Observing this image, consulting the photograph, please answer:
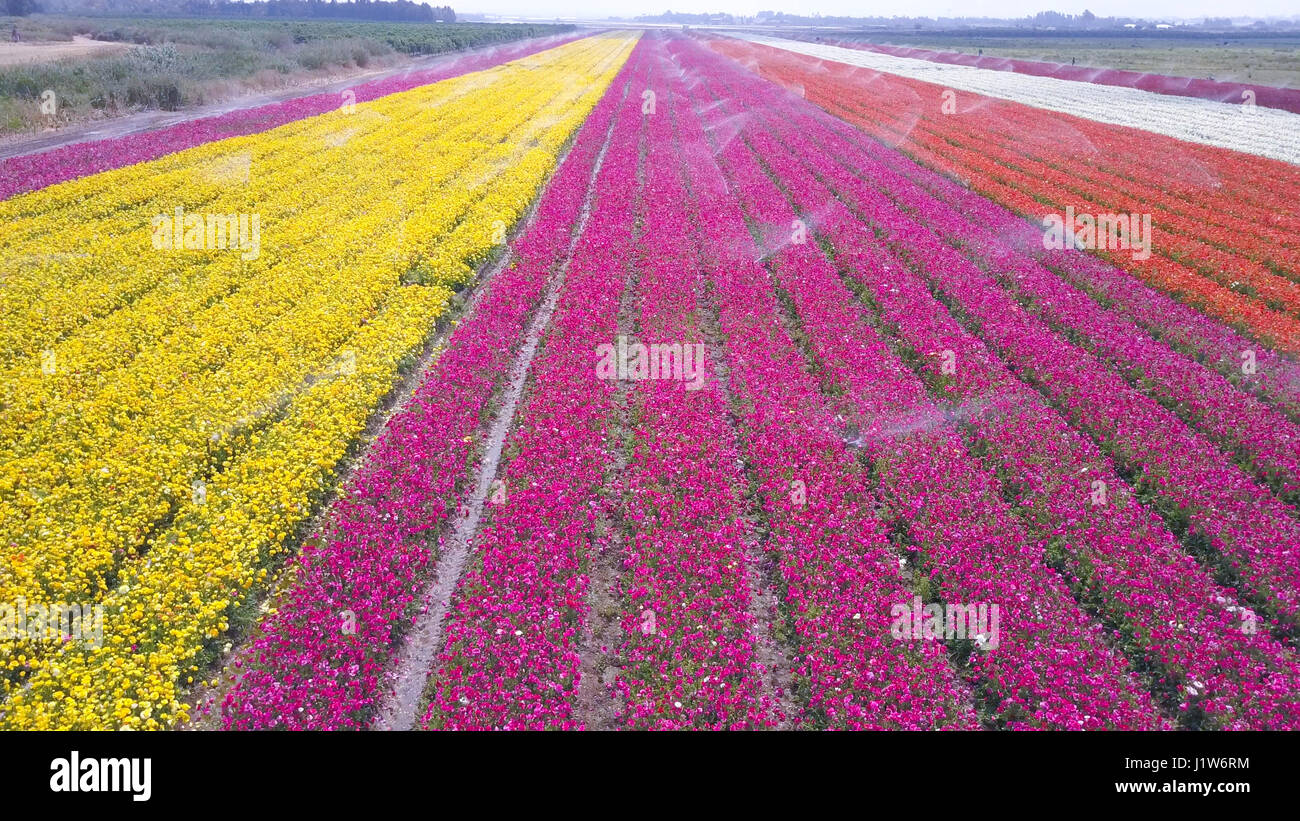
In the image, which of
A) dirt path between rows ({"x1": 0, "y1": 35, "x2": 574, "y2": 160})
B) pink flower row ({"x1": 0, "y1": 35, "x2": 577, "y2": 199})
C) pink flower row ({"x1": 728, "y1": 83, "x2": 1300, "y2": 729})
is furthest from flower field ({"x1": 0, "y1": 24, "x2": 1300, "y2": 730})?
dirt path between rows ({"x1": 0, "y1": 35, "x2": 574, "y2": 160})

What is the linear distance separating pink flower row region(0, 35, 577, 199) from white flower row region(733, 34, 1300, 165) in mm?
37798

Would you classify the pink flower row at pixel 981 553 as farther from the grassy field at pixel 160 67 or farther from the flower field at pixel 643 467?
the grassy field at pixel 160 67

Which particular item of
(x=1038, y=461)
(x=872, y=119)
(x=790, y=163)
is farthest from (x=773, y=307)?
(x=872, y=119)

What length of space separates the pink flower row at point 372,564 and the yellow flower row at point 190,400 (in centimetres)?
69

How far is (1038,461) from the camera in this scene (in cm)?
991

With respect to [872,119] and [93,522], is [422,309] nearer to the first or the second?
[93,522]

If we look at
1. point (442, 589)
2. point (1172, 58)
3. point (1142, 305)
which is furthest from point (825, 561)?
point (1172, 58)

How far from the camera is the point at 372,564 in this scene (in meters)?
8.03

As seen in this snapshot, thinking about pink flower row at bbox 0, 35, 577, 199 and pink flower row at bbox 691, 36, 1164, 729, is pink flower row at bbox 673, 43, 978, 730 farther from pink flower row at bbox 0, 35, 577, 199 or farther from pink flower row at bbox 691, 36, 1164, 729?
pink flower row at bbox 0, 35, 577, 199

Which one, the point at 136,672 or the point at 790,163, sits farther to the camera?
the point at 790,163

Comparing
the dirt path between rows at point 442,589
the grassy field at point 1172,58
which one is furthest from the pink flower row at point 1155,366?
the grassy field at point 1172,58

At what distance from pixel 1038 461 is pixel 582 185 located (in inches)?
749

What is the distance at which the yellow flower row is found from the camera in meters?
7.21

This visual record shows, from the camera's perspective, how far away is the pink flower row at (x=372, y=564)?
6516mm
